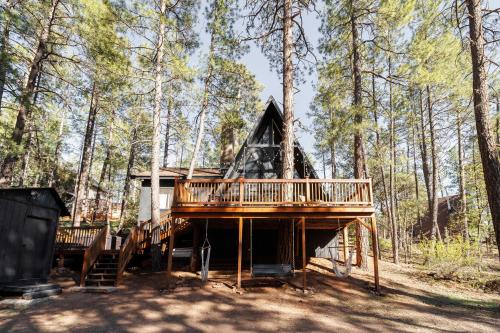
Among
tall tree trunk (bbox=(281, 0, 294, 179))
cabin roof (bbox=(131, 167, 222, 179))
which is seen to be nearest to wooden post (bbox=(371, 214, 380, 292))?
tall tree trunk (bbox=(281, 0, 294, 179))

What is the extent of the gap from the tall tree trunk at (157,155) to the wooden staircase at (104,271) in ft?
5.12

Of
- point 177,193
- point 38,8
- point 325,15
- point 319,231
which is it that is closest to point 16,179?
point 38,8

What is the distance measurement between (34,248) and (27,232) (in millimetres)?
669

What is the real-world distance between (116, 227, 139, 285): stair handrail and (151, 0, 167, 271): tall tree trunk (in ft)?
2.36

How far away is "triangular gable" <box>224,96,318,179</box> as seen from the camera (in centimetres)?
1541

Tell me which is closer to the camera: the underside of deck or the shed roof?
the shed roof

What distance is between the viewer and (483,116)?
7.95 metres

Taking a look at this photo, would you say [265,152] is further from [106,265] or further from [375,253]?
[106,265]

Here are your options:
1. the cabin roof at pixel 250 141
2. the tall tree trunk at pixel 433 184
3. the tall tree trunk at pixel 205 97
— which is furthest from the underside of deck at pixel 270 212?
the tall tree trunk at pixel 433 184

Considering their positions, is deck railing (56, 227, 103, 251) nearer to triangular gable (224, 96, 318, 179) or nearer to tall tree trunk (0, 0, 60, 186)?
tall tree trunk (0, 0, 60, 186)

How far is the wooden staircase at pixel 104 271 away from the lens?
34.2 ft

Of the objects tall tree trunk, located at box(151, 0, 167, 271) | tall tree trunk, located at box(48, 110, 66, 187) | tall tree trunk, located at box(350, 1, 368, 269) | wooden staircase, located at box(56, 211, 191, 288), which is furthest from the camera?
tall tree trunk, located at box(48, 110, 66, 187)

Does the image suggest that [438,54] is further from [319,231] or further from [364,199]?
[319,231]

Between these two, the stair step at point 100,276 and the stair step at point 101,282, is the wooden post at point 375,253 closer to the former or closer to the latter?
the stair step at point 101,282
